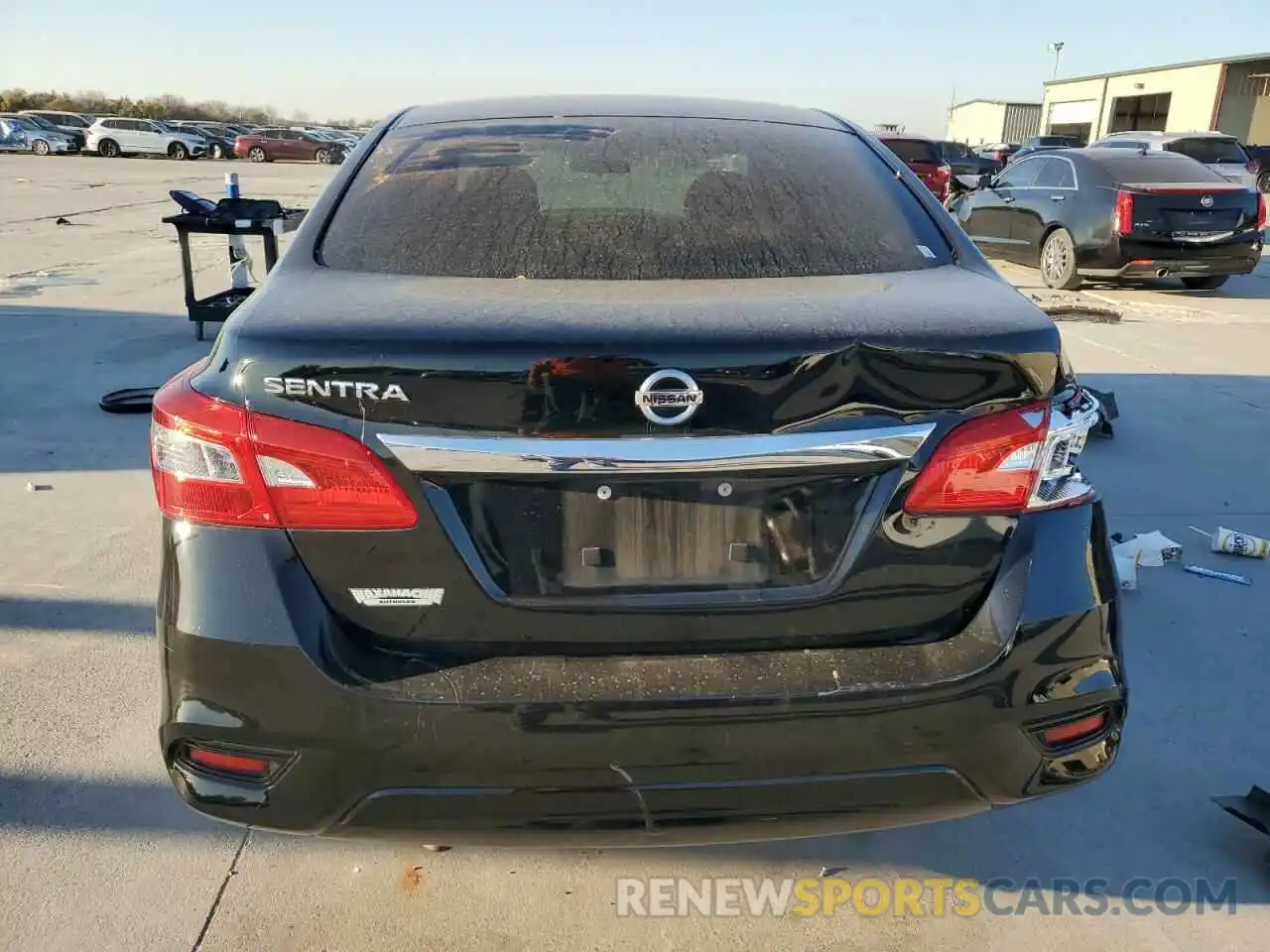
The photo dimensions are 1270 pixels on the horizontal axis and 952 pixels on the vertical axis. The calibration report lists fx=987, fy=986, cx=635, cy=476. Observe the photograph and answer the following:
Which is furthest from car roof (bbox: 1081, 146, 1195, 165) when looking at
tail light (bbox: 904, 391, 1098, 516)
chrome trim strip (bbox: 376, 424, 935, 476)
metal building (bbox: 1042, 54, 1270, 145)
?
Result: metal building (bbox: 1042, 54, 1270, 145)

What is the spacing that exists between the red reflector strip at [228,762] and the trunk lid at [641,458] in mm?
288

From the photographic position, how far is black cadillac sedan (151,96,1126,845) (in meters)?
1.59

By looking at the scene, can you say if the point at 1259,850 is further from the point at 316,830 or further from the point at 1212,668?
the point at 316,830

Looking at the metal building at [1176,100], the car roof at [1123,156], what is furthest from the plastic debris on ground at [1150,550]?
the metal building at [1176,100]

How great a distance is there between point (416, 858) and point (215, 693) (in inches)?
34.5

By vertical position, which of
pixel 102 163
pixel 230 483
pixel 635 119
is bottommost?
pixel 102 163

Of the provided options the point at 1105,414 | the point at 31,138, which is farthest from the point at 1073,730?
the point at 31,138

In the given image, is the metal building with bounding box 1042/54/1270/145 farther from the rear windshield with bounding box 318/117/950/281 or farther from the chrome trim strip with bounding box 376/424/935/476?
the chrome trim strip with bounding box 376/424/935/476

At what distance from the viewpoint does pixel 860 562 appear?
169cm

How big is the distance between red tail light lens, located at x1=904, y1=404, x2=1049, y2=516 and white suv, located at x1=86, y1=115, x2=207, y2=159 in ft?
158

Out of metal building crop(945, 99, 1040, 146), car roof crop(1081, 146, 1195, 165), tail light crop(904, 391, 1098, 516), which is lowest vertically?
metal building crop(945, 99, 1040, 146)

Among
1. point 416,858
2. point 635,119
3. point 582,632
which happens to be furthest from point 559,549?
point 635,119

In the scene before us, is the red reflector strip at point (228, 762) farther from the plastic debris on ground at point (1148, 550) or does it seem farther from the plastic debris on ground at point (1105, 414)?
the plastic debris on ground at point (1105, 414)

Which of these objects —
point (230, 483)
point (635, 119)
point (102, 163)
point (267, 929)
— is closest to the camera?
point (230, 483)
